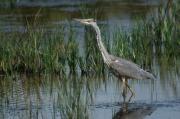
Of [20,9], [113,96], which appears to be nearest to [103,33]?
[113,96]

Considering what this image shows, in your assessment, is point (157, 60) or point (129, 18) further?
point (129, 18)

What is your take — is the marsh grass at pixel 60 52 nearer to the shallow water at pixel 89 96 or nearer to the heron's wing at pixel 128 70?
the shallow water at pixel 89 96

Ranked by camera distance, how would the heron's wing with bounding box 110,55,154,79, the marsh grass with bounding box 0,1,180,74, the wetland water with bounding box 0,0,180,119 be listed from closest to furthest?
the wetland water with bounding box 0,0,180,119, the heron's wing with bounding box 110,55,154,79, the marsh grass with bounding box 0,1,180,74

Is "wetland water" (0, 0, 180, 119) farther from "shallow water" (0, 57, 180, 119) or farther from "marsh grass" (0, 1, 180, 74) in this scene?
"marsh grass" (0, 1, 180, 74)

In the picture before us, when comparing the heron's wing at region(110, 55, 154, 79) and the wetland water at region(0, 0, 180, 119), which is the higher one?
the heron's wing at region(110, 55, 154, 79)

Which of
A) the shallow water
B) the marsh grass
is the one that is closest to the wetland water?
the shallow water

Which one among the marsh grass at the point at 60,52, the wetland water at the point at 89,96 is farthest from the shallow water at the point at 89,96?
the marsh grass at the point at 60,52

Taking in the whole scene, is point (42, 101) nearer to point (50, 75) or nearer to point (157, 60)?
point (50, 75)

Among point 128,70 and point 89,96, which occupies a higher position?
point 128,70

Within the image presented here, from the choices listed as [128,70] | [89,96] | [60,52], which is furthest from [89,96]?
[60,52]

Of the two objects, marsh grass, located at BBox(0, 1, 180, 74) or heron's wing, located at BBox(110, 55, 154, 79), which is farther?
marsh grass, located at BBox(0, 1, 180, 74)

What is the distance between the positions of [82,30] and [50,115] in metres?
8.23

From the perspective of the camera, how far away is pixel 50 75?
13352 mm

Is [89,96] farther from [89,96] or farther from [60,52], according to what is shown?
[60,52]
